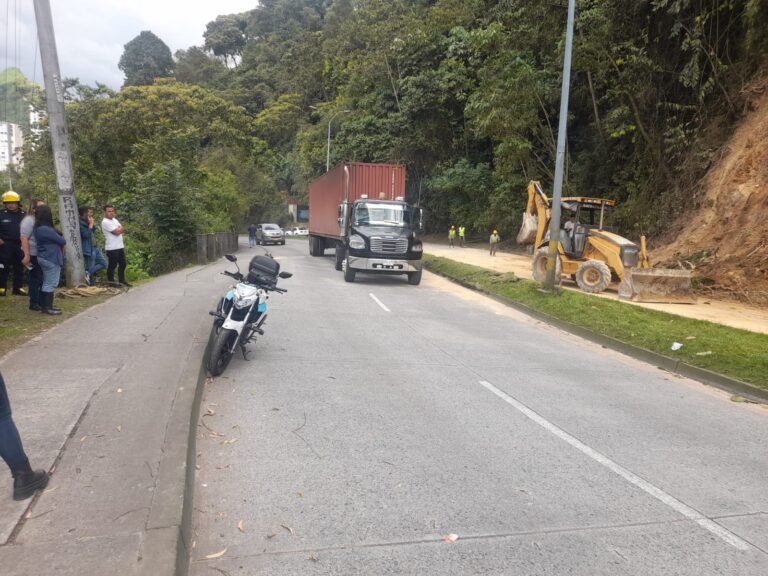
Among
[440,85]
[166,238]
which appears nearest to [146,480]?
[166,238]

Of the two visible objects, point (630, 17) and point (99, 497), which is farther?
point (630, 17)

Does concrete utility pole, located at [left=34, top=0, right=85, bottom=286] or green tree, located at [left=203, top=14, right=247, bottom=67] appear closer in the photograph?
concrete utility pole, located at [left=34, top=0, right=85, bottom=286]

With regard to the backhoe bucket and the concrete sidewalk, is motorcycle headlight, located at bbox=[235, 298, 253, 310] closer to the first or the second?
the concrete sidewalk

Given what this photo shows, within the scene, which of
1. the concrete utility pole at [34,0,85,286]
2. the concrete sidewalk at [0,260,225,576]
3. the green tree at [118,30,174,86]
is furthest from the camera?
the green tree at [118,30,174,86]

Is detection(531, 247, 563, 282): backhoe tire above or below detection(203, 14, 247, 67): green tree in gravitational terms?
below

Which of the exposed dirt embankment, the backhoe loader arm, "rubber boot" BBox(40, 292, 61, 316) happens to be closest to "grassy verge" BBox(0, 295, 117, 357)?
"rubber boot" BBox(40, 292, 61, 316)

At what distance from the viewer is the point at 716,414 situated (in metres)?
6.30

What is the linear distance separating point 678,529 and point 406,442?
2145 millimetres

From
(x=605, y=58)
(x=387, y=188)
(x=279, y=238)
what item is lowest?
(x=279, y=238)

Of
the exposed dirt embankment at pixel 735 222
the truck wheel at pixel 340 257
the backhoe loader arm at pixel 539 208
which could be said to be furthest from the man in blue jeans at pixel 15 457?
the truck wheel at pixel 340 257

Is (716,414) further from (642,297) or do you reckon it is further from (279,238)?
(279,238)

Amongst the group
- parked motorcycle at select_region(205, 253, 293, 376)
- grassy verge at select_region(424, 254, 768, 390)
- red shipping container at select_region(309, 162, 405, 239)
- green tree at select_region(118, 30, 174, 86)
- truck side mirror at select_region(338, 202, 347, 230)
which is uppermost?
green tree at select_region(118, 30, 174, 86)

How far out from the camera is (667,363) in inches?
338

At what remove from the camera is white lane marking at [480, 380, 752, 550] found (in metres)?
3.57
